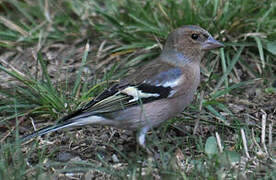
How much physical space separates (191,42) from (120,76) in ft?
3.74

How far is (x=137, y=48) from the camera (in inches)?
241

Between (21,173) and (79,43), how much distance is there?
3174mm

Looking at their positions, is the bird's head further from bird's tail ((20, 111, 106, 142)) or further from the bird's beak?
bird's tail ((20, 111, 106, 142))

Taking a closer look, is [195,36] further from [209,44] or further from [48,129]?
[48,129]

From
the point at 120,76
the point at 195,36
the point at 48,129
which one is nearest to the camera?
the point at 48,129

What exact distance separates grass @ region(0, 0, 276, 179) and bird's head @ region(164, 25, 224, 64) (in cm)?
41

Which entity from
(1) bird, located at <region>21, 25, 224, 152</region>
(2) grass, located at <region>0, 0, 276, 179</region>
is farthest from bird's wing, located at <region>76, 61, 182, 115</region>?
(2) grass, located at <region>0, 0, 276, 179</region>

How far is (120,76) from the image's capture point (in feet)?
19.1

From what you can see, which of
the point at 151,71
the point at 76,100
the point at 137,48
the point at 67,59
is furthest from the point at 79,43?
the point at 151,71

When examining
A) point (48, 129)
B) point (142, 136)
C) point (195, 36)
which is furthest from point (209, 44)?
point (48, 129)

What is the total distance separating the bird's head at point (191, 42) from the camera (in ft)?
16.4

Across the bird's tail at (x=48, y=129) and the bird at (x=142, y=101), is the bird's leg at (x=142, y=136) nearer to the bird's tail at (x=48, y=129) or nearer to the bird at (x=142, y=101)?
the bird at (x=142, y=101)

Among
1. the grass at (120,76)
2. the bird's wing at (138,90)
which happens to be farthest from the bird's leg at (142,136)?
the bird's wing at (138,90)

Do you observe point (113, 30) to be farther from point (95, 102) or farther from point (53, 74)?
point (95, 102)
